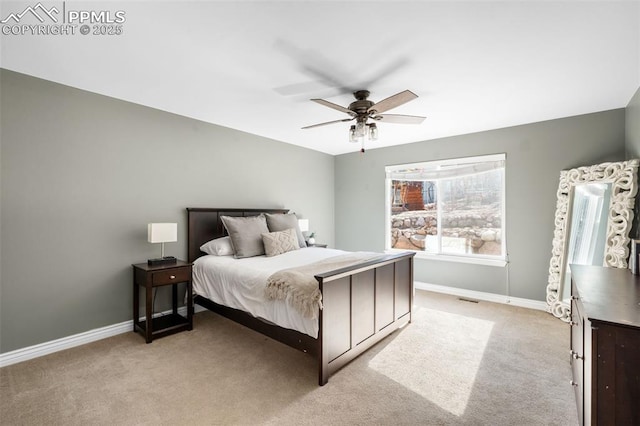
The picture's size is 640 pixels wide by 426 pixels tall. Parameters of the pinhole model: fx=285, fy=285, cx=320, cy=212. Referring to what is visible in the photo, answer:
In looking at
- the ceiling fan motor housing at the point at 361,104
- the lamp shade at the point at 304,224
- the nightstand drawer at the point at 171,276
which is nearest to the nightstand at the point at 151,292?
the nightstand drawer at the point at 171,276

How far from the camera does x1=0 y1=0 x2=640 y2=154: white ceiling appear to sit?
5.81 ft

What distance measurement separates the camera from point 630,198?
2.96 metres

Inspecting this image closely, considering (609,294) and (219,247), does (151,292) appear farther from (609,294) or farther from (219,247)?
(609,294)

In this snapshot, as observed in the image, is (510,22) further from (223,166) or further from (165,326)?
(165,326)

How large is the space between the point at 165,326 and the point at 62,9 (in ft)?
9.35

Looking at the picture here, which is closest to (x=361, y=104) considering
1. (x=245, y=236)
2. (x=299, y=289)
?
(x=299, y=289)

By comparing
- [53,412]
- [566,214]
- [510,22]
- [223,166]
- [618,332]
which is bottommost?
[53,412]

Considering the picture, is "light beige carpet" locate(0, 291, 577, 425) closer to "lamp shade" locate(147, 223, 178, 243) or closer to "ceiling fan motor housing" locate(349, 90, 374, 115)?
"lamp shade" locate(147, 223, 178, 243)

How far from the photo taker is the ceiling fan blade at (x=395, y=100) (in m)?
2.31

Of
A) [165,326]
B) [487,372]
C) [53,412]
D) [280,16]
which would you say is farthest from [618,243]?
[53,412]

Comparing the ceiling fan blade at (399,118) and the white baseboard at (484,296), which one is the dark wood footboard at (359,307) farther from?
the white baseboard at (484,296)

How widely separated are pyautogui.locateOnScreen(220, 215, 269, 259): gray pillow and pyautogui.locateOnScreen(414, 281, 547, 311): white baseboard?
115 inches

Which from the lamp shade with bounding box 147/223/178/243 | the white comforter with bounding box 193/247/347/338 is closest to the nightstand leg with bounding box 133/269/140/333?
the lamp shade with bounding box 147/223/178/243

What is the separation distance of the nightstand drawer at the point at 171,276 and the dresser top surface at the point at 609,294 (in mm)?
3284
